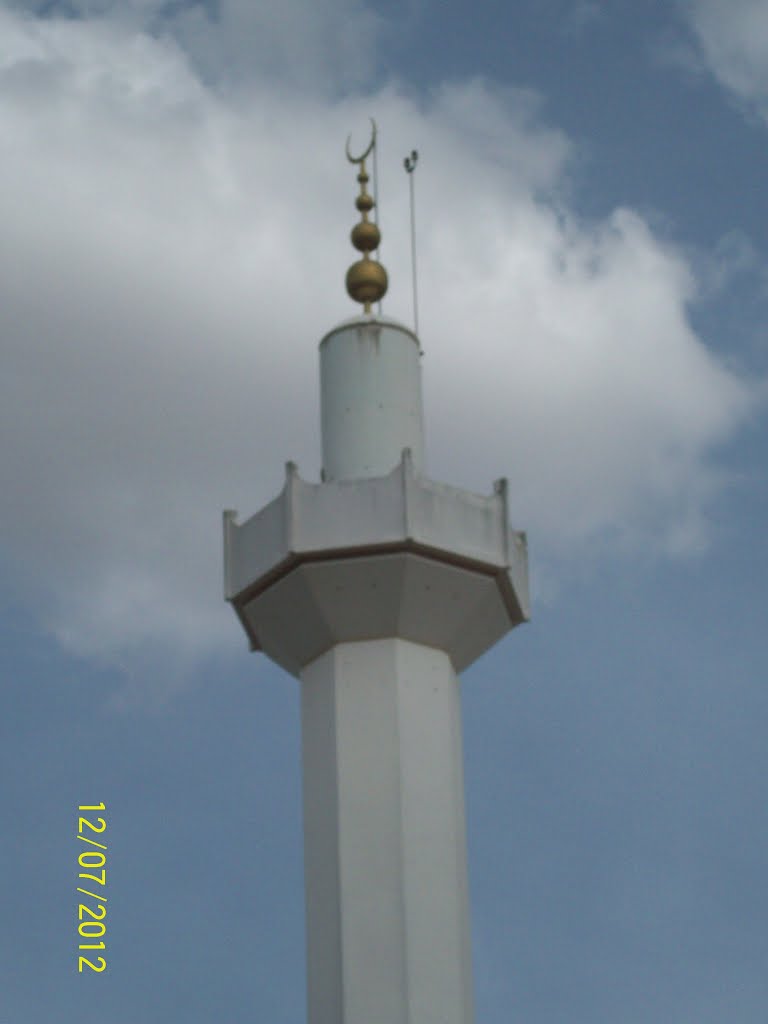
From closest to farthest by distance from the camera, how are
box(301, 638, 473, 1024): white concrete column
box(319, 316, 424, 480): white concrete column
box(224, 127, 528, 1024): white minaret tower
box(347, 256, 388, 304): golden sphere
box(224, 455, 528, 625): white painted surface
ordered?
box(301, 638, 473, 1024): white concrete column → box(224, 127, 528, 1024): white minaret tower → box(224, 455, 528, 625): white painted surface → box(319, 316, 424, 480): white concrete column → box(347, 256, 388, 304): golden sphere

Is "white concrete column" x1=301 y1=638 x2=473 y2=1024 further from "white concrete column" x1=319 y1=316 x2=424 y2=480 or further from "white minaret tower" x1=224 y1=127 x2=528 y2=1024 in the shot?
"white concrete column" x1=319 y1=316 x2=424 y2=480

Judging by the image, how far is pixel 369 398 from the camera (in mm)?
21672

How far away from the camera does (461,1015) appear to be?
18.9 meters

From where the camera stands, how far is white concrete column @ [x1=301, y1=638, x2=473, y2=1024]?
1886 cm

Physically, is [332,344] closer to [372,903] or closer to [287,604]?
[287,604]

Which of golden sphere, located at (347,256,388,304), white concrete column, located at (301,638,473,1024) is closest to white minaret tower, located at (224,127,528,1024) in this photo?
white concrete column, located at (301,638,473,1024)

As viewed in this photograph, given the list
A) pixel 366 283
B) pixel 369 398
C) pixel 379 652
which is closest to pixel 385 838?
pixel 379 652

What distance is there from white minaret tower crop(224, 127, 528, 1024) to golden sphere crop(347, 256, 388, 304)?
0.91 meters

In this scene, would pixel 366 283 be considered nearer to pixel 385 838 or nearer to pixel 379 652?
pixel 379 652

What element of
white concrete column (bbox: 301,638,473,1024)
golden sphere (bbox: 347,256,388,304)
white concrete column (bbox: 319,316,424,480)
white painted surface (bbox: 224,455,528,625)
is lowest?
white concrete column (bbox: 301,638,473,1024)

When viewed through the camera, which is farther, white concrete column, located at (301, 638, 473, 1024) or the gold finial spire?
the gold finial spire

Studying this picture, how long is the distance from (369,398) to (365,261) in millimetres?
2355

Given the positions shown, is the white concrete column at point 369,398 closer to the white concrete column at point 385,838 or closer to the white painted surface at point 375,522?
the white painted surface at point 375,522

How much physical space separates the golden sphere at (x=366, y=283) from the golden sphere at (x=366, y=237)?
1.44 ft
